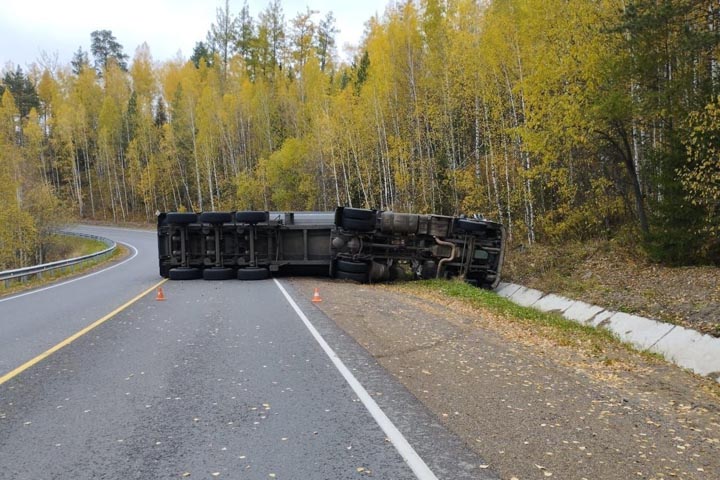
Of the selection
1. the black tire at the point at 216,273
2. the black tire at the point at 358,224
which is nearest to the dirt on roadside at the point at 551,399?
the black tire at the point at 358,224

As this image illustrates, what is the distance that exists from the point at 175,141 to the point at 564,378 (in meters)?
58.5

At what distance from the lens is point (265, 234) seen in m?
17.8

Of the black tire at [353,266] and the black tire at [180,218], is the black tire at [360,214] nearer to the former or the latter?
the black tire at [353,266]

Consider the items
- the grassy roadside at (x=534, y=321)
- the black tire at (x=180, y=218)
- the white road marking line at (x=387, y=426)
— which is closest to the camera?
the white road marking line at (x=387, y=426)

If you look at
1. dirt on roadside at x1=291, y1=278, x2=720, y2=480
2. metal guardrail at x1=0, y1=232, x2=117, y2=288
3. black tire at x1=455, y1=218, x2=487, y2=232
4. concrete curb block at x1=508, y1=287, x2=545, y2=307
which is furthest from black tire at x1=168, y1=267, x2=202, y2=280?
concrete curb block at x1=508, y1=287, x2=545, y2=307

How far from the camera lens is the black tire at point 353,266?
16906 millimetres

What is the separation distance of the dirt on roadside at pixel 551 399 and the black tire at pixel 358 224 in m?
6.51

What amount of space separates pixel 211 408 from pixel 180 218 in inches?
522

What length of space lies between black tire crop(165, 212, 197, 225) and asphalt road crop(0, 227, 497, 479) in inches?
312

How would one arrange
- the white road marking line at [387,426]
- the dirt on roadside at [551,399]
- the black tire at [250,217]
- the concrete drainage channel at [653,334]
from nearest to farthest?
the white road marking line at [387,426] < the dirt on roadside at [551,399] < the concrete drainage channel at [653,334] < the black tire at [250,217]

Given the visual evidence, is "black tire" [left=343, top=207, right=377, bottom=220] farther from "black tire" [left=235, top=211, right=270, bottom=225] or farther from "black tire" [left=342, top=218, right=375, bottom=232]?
"black tire" [left=235, top=211, right=270, bottom=225]

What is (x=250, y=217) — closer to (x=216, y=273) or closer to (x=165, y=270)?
(x=216, y=273)

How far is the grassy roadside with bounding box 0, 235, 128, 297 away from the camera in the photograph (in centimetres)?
2111

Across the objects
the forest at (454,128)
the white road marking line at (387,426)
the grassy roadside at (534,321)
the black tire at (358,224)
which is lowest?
the grassy roadside at (534,321)
